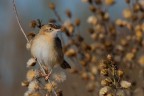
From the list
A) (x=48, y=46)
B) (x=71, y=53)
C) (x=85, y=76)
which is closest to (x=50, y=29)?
(x=48, y=46)

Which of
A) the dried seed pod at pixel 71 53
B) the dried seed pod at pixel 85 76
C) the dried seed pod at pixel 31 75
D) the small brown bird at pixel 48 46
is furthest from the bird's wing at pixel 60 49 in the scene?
the dried seed pod at pixel 31 75


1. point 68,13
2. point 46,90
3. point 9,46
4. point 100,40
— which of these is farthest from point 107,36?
point 9,46

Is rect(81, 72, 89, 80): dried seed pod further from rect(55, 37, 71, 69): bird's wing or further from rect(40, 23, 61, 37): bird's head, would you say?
rect(40, 23, 61, 37): bird's head

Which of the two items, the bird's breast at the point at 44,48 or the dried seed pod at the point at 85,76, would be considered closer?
the bird's breast at the point at 44,48

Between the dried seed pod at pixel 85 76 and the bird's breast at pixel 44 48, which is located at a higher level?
the bird's breast at pixel 44 48

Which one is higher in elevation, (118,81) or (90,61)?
(118,81)

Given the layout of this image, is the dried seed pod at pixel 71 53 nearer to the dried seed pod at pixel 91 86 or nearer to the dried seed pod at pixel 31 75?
the dried seed pod at pixel 91 86

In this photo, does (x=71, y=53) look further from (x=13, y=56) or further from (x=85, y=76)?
(x=13, y=56)

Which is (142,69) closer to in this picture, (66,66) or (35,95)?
(66,66)
